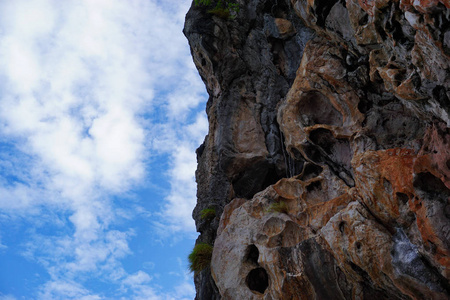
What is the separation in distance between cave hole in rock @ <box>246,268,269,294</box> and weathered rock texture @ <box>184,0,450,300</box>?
3 centimetres

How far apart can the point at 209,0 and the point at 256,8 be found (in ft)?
7.31

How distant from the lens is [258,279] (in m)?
11.1

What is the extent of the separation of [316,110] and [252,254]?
505 centimetres

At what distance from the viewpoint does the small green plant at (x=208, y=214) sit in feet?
49.1

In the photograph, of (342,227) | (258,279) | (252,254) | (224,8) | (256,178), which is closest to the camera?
(342,227)

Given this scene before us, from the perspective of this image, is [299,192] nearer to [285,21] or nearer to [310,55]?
[310,55]

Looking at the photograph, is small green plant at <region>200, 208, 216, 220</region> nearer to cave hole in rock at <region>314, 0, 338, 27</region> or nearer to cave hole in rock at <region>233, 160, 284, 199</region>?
cave hole in rock at <region>233, 160, 284, 199</region>

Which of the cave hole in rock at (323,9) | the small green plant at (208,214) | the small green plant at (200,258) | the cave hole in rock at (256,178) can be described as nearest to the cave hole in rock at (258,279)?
the small green plant at (200,258)

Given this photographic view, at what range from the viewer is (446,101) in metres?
6.65

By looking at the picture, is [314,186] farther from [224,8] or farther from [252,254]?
[224,8]

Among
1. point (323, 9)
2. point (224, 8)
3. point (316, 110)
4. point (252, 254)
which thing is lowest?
point (252, 254)

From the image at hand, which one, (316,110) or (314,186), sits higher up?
(316,110)

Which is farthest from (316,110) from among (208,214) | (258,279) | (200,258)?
(200,258)

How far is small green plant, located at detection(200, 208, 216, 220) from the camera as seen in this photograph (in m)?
15.0
